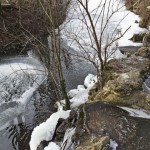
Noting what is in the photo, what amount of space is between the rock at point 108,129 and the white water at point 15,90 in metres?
2.90

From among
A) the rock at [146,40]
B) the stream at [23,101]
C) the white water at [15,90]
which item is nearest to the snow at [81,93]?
the stream at [23,101]

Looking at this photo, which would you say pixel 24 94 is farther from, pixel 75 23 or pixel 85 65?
pixel 75 23

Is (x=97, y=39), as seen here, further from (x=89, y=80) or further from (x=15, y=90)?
(x=15, y=90)

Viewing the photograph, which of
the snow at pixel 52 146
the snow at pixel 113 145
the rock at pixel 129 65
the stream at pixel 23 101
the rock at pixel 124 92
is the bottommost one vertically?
the stream at pixel 23 101

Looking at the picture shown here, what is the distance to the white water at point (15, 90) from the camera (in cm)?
835

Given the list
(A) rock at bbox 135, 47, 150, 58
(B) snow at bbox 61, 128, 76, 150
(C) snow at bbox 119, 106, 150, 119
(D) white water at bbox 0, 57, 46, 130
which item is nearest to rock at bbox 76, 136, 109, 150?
(B) snow at bbox 61, 128, 76, 150

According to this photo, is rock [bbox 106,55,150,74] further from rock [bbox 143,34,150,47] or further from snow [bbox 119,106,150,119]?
snow [bbox 119,106,150,119]

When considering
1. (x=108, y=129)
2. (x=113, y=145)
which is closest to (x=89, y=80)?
(x=108, y=129)

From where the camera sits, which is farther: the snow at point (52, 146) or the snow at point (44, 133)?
the snow at point (44, 133)

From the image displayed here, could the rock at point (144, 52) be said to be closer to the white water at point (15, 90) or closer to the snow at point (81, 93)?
the snow at point (81, 93)

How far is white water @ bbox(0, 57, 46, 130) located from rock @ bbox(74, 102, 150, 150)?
9.53ft

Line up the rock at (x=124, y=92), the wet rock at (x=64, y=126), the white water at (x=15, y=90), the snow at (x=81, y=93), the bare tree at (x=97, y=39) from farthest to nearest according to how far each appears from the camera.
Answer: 1. the white water at (x=15, y=90)
2. the snow at (x=81, y=93)
3. the rock at (x=124, y=92)
4. the bare tree at (x=97, y=39)
5. the wet rock at (x=64, y=126)

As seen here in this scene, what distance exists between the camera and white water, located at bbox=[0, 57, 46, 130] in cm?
835

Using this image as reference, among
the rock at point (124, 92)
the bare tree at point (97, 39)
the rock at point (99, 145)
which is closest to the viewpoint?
the rock at point (99, 145)
